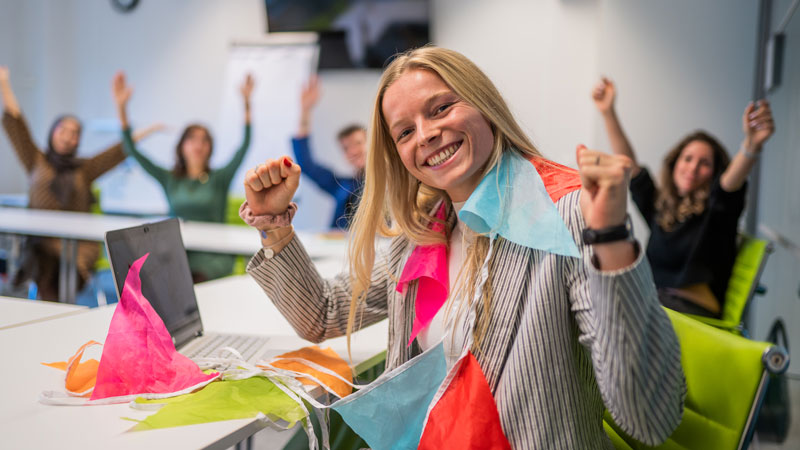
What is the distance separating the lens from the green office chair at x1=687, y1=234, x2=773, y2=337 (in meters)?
2.43

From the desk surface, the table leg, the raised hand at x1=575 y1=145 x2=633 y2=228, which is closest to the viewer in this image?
the raised hand at x1=575 y1=145 x2=633 y2=228

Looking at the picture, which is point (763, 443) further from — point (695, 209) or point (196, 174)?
point (196, 174)

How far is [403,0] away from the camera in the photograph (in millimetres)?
5105

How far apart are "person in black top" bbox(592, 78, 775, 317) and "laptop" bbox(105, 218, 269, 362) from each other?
1.90 metres

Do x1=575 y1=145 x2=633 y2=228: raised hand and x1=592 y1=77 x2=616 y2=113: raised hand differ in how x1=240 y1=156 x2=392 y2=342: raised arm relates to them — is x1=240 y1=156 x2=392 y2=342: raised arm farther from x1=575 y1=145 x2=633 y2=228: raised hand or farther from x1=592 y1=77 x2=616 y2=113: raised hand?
x1=592 y1=77 x2=616 y2=113: raised hand

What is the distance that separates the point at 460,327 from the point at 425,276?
14 cm

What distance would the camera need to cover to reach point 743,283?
2.54 metres

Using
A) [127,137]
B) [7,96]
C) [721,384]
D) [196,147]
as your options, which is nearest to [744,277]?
[721,384]

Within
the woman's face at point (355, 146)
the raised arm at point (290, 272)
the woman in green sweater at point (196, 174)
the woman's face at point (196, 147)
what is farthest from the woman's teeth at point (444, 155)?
the woman's face at point (196, 147)

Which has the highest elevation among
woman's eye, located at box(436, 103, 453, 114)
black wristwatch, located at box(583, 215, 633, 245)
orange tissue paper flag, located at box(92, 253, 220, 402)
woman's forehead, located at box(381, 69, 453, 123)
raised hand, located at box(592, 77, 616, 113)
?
raised hand, located at box(592, 77, 616, 113)

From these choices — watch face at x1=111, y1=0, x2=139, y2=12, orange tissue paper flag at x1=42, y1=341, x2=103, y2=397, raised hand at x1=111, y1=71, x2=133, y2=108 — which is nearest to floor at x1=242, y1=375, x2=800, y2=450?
orange tissue paper flag at x1=42, y1=341, x2=103, y2=397

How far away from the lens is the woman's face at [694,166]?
2898 millimetres

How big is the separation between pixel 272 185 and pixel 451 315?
462 mm

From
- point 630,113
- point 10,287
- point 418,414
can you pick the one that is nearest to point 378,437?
point 418,414
